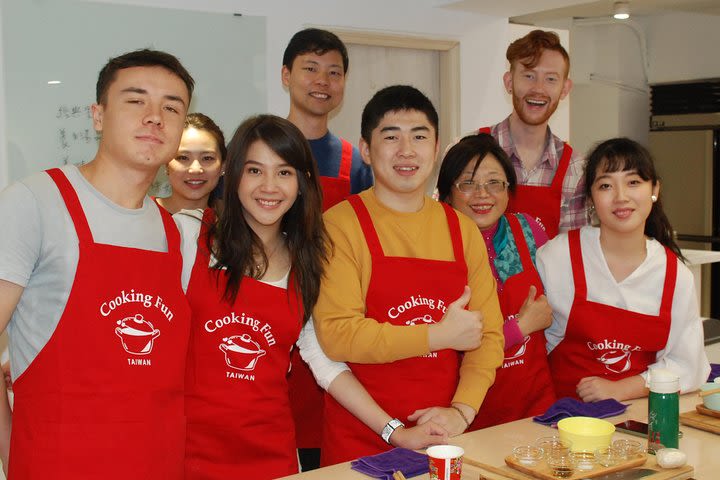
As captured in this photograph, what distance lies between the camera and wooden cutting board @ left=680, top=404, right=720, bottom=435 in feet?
5.95

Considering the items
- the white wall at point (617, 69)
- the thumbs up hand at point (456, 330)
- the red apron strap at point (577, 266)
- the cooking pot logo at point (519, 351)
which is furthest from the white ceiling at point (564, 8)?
the thumbs up hand at point (456, 330)

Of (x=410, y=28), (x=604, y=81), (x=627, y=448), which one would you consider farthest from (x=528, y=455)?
(x=604, y=81)

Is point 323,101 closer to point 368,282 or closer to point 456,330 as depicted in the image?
point 368,282

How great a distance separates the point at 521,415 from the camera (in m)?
2.25

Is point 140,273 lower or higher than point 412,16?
lower

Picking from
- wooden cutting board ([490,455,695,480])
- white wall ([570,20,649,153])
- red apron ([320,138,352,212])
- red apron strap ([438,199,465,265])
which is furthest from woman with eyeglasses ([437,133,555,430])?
white wall ([570,20,649,153])

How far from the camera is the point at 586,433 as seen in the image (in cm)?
157

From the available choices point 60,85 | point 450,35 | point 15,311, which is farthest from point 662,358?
point 450,35

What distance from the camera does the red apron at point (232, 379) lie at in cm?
181

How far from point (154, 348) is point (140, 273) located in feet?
0.53

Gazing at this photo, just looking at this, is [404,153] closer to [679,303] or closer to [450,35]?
[679,303]

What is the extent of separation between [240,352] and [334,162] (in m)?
1.07

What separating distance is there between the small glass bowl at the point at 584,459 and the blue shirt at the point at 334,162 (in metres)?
1.42

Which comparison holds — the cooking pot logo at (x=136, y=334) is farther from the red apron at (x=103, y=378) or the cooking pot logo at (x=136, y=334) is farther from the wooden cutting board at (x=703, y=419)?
the wooden cutting board at (x=703, y=419)
